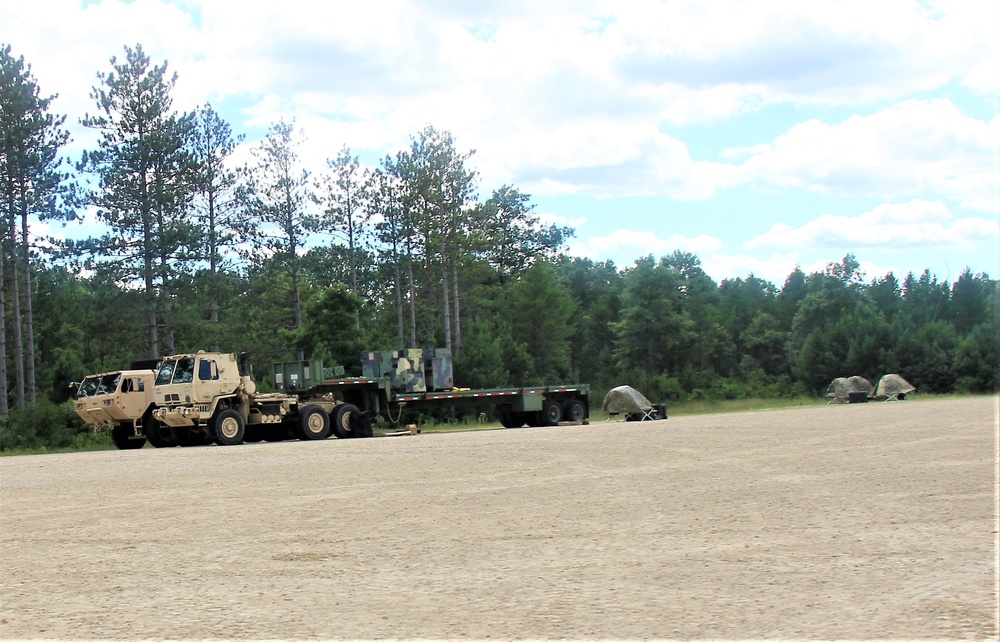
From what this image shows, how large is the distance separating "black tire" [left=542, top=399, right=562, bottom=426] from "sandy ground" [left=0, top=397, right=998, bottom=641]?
20.6 m

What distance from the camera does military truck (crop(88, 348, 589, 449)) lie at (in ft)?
95.9

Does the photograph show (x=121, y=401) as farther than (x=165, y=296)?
No

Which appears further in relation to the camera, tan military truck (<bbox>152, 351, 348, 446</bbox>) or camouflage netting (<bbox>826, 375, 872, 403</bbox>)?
camouflage netting (<bbox>826, 375, 872, 403</bbox>)

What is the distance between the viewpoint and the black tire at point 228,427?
Result: 2927 centimetres

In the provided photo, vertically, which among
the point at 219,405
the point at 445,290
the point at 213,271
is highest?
the point at 213,271

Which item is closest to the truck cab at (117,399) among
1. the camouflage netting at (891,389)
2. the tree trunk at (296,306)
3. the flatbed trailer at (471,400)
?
the flatbed trailer at (471,400)

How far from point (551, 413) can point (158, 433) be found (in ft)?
47.5

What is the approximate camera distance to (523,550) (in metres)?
9.52

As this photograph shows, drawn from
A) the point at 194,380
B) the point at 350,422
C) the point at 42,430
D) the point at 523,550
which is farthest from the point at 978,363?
the point at 523,550

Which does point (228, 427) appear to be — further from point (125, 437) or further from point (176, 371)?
point (125, 437)

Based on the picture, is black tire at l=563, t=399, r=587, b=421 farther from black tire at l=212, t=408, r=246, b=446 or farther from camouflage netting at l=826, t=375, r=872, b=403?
camouflage netting at l=826, t=375, r=872, b=403

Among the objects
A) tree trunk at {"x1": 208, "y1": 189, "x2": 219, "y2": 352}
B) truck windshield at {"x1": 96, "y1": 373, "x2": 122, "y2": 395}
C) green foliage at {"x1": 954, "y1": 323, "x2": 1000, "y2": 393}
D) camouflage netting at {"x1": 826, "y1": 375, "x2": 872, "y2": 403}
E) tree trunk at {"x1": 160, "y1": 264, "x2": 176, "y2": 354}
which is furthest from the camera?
green foliage at {"x1": 954, "y1": 323, "x2": 1000, "y2": 393}

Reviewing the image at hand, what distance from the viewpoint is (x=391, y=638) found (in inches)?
265

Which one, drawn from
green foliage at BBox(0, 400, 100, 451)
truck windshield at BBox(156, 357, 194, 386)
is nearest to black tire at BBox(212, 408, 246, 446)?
truck windshield at BBox(156, 357, 194, 386)
